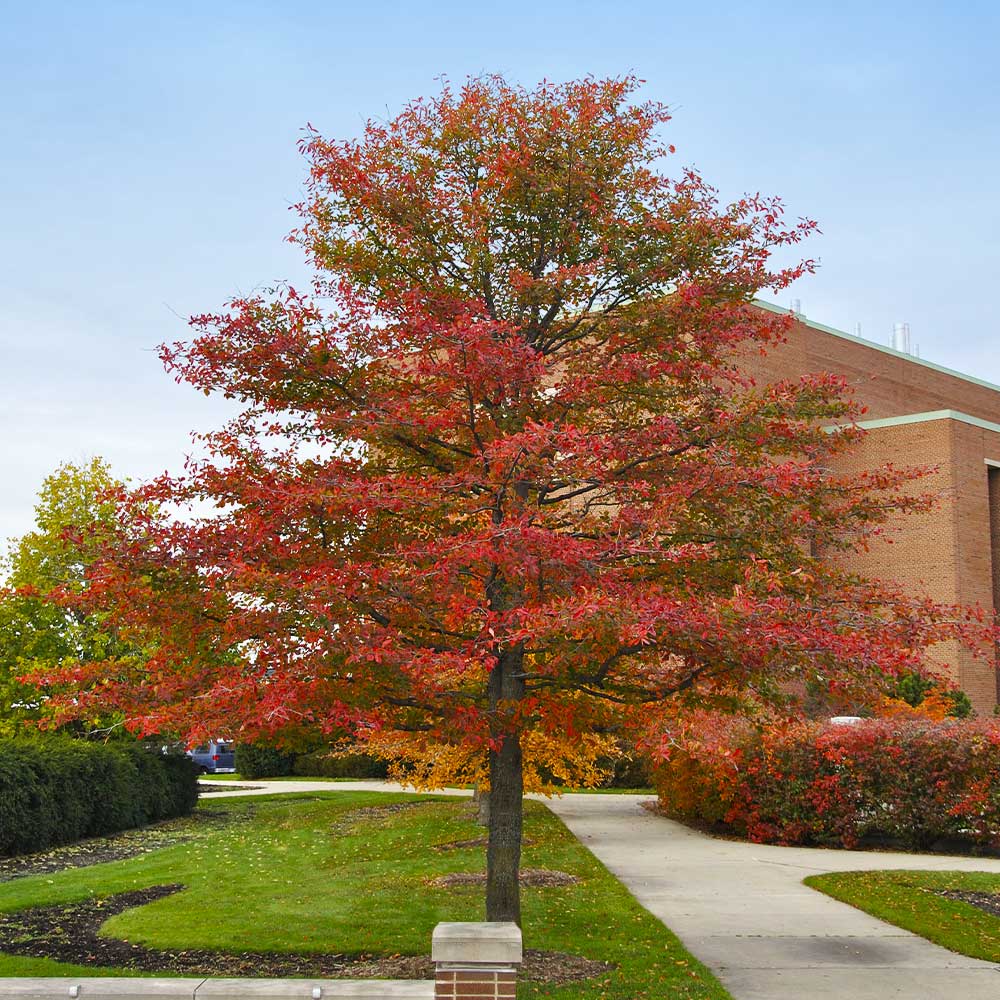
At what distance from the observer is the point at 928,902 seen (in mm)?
12266

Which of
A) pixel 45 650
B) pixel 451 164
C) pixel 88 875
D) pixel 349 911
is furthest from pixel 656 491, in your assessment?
pixel 45 650

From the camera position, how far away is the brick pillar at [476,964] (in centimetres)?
596

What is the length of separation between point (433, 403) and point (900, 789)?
11.0m

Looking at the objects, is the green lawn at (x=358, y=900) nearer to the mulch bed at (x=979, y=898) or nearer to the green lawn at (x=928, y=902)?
the green lawn at (x=928, y=902)

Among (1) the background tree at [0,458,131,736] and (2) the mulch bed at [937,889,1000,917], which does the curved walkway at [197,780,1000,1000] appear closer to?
(2) the mulch bed at [937,889,1000,917]

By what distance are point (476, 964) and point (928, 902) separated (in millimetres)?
7986

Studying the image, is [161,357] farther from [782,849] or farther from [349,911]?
[782,849]

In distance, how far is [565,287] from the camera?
30.8 feet

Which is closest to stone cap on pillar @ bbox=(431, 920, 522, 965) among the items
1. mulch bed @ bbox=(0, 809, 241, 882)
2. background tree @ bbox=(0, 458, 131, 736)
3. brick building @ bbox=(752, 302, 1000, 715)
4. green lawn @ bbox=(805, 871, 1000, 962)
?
green lawn @ bbox=(805, 871, 1000, 962)

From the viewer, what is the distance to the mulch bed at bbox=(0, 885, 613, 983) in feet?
28.5

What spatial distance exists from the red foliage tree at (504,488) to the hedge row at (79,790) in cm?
961

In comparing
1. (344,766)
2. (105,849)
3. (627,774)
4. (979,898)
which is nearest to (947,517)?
(627,774)

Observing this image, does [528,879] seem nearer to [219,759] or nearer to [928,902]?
[928,902]

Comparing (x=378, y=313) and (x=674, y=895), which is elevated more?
(x=378, y=313)
